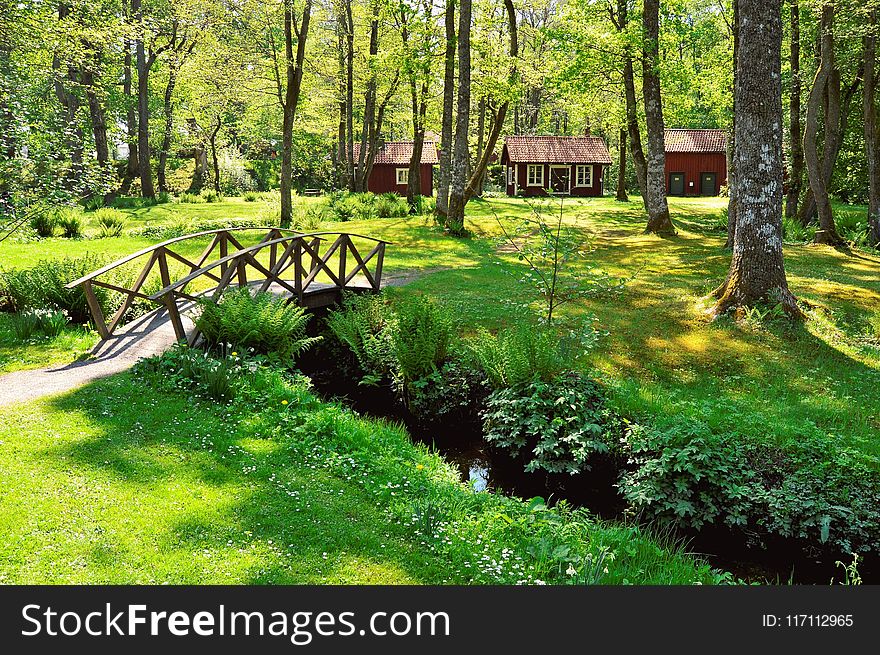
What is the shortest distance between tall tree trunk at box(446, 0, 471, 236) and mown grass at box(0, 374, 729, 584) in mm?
12591

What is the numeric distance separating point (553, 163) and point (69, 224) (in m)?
33.5

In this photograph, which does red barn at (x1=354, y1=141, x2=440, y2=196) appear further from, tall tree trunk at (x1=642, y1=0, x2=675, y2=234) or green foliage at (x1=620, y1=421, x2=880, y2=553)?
green foliage at (x1=620, y1=421, x2=880, y2=553)

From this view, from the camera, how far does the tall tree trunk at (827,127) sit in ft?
49.4

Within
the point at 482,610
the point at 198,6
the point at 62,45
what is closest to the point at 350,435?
the point at 482,610

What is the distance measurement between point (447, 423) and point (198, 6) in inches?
960

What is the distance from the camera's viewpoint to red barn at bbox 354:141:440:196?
43688 mm

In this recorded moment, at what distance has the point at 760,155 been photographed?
9.39 m

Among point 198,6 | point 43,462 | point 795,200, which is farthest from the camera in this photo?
point 198,6

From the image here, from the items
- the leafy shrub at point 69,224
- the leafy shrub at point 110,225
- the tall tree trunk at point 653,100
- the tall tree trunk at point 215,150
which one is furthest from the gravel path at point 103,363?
the tall tree trunk at point 215,150

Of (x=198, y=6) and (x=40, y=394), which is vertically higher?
(x=198, y=6)

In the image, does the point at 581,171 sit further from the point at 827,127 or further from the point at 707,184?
the point at 827,127

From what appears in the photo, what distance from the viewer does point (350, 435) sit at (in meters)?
6.33

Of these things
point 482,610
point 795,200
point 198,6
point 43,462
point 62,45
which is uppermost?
point 198,6

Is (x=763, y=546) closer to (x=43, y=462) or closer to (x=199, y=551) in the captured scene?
(x=199, y=551)
